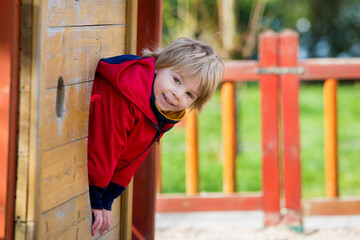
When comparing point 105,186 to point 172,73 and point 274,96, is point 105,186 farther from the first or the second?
point 274,96

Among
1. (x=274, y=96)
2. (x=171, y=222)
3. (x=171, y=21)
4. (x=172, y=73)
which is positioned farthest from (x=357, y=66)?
(x=171, y=21)

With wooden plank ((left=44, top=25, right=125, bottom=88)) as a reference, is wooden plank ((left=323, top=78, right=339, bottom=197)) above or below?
below

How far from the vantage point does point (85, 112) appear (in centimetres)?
223

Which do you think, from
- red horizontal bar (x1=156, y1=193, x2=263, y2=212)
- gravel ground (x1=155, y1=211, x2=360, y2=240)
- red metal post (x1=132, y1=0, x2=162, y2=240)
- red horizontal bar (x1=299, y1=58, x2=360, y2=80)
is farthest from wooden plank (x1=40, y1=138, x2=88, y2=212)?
red horizontal bar (x1=299, y1=58, x2=360, y2=80)

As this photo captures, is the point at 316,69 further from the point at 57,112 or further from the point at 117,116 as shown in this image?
the point at 57,112

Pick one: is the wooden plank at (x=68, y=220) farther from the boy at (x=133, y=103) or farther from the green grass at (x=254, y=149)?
the green grass at (x=254, y=149)

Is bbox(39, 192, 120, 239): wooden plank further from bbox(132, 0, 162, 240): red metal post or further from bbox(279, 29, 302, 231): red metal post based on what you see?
bbox(279, 29, 302, 231): red metal post

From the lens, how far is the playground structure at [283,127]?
4461 mm

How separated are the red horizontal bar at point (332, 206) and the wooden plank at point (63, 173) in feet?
8.95

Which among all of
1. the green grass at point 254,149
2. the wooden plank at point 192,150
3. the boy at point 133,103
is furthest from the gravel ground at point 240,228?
the boy at point 133,103

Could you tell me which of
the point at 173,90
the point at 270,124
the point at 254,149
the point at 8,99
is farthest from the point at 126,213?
the point at 254,149

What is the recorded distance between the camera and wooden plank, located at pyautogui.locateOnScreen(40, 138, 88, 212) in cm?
189

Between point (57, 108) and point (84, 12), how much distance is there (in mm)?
381

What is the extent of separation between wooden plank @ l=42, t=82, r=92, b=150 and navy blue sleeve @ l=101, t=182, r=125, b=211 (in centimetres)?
28
